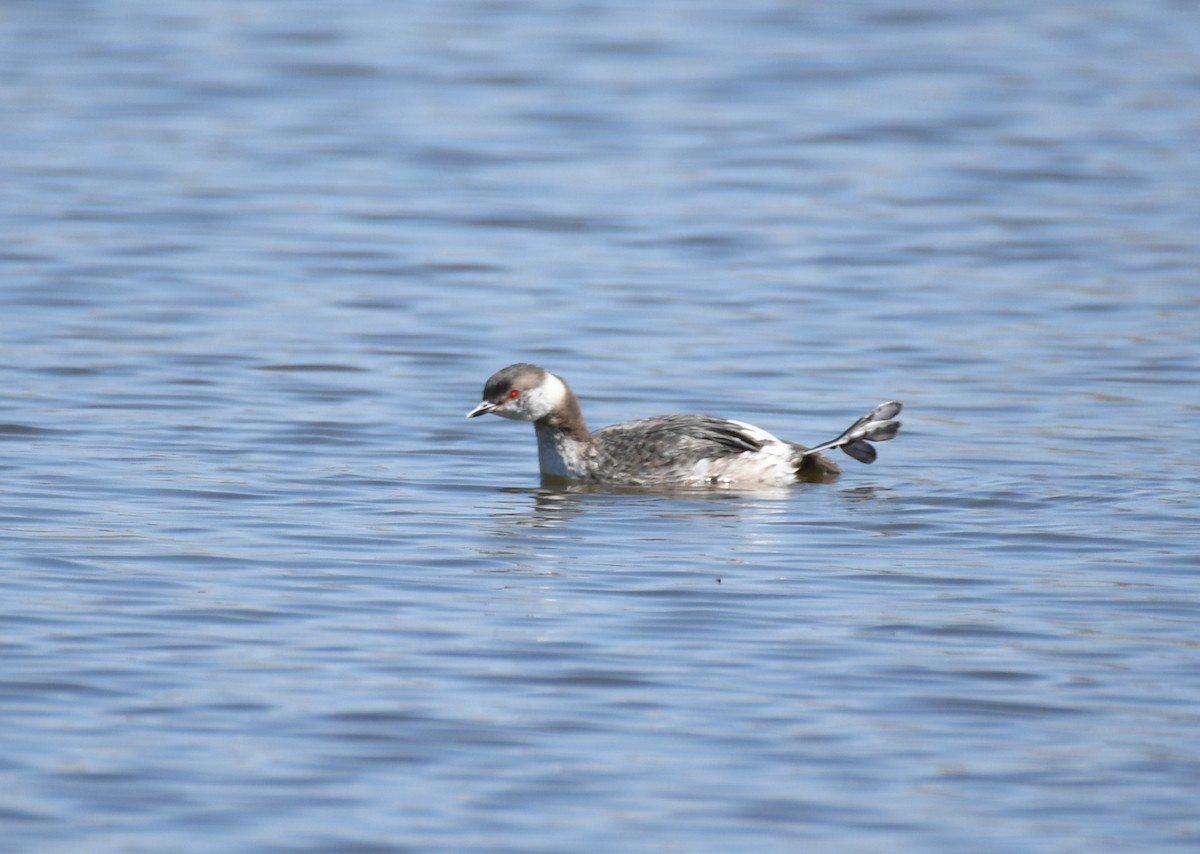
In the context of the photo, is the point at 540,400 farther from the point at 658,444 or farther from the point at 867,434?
the point at 867,434

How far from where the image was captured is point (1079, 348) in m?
14.6

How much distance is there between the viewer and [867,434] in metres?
11.5

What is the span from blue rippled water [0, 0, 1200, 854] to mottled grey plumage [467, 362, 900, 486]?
22 cm

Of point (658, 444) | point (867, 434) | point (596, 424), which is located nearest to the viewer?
point (658, 444)

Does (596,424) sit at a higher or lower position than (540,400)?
lower

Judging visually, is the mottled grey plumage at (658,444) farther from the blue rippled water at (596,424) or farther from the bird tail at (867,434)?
the blue rippled water at (596,424)

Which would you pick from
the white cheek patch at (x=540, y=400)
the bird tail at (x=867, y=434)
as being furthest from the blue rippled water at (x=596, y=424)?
the white cheek patch at (x=540, y=400)

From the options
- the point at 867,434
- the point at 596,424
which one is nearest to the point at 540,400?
the point at 596,424

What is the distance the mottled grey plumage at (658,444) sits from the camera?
448 inches

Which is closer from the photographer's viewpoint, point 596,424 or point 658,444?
point 658,444

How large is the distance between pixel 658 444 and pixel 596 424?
4.97 ft

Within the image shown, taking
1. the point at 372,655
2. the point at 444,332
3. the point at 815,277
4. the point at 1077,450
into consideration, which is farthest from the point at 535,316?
the point at 372,655

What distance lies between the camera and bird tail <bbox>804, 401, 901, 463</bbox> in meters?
11.4

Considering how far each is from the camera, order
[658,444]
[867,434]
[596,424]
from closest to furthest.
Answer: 1. [658,444]
2. [867,434]
3. [596,424]
